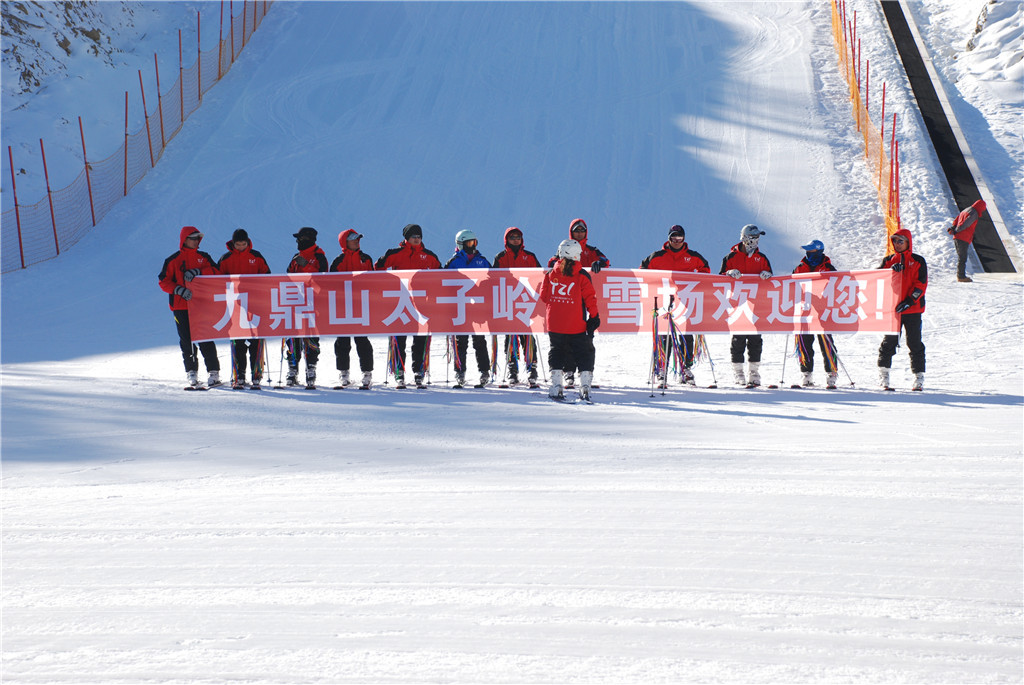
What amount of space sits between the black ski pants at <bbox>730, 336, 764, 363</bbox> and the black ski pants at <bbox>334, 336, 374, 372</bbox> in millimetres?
3679

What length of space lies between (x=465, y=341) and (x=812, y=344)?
3506 mm

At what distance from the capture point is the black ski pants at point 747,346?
29.1 feet

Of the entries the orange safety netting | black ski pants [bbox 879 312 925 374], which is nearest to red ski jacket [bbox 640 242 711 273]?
black ski pants [bbox 879 312 925 374]

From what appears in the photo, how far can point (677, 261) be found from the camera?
29.7 feet

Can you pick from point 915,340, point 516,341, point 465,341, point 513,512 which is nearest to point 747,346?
point 915,340

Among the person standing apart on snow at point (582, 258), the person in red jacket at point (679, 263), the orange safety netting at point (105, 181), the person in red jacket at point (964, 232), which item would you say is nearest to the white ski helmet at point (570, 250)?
the person standing apart on snow at point (582, 258)

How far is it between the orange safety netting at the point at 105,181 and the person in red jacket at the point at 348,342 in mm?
8590

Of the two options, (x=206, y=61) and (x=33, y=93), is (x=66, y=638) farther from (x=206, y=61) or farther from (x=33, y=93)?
(x=206, y=61)

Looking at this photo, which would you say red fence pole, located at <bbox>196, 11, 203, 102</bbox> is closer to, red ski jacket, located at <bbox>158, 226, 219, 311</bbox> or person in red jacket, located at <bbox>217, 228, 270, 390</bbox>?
person in red jacket, located at <bbox>217, 228, 270, 390</bbox>

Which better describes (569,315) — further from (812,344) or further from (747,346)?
(812,344)

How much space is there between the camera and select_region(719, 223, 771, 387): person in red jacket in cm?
886

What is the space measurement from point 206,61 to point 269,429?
682 inches

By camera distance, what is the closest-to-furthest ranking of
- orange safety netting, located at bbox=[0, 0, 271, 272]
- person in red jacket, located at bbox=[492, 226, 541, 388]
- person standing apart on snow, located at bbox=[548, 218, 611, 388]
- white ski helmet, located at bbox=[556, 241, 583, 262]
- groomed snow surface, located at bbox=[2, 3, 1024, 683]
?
groomed snow surface, located at bbox=[2, 3, 1024, 683], white ski helmet, located at bbox=[556, 241, 583, 262], person standing apart on snow, located at bbox=[548, 218, 611, 388], person in red jacket, located at bbox=[492, 226, 541, 388], orange safety netting, located at bbox=[0, 0, 271, 272]

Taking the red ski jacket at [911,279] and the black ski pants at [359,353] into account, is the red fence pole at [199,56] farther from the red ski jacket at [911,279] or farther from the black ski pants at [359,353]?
the red ski jacket at [911,279]
